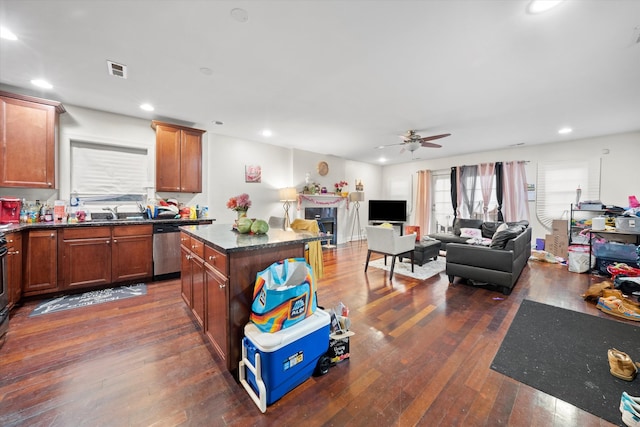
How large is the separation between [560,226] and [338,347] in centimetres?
595

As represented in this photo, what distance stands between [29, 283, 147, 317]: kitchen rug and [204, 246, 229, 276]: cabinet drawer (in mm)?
1987

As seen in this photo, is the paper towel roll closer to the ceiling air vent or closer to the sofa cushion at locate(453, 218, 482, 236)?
the sofa cushion at locate(453, 218, 482, 236)

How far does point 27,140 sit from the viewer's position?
3.02 metres

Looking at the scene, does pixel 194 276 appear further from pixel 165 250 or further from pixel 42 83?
pixel 42 83

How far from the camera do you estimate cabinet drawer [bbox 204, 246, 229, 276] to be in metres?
1.64

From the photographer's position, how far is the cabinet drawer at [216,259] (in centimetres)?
164

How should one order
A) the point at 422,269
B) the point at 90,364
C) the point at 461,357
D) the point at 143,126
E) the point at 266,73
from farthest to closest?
the point at 422,269
the point at 143,126
the point at 266,73
the point at 461,357
the point at 90,364

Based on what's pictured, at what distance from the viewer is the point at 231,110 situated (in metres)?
3.67

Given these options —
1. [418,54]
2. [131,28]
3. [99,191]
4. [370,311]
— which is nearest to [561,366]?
[370,311]

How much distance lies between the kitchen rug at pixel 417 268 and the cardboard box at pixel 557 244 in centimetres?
244

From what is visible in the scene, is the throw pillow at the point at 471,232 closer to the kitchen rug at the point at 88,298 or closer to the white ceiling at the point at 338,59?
the white ceiling at the point at 338,59

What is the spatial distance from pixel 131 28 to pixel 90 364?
268 cm

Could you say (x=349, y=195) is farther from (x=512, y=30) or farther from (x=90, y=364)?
(x=90, y=364)

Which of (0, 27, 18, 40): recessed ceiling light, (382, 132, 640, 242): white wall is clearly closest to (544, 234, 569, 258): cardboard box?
(382, 132, 640, 242): white wall
